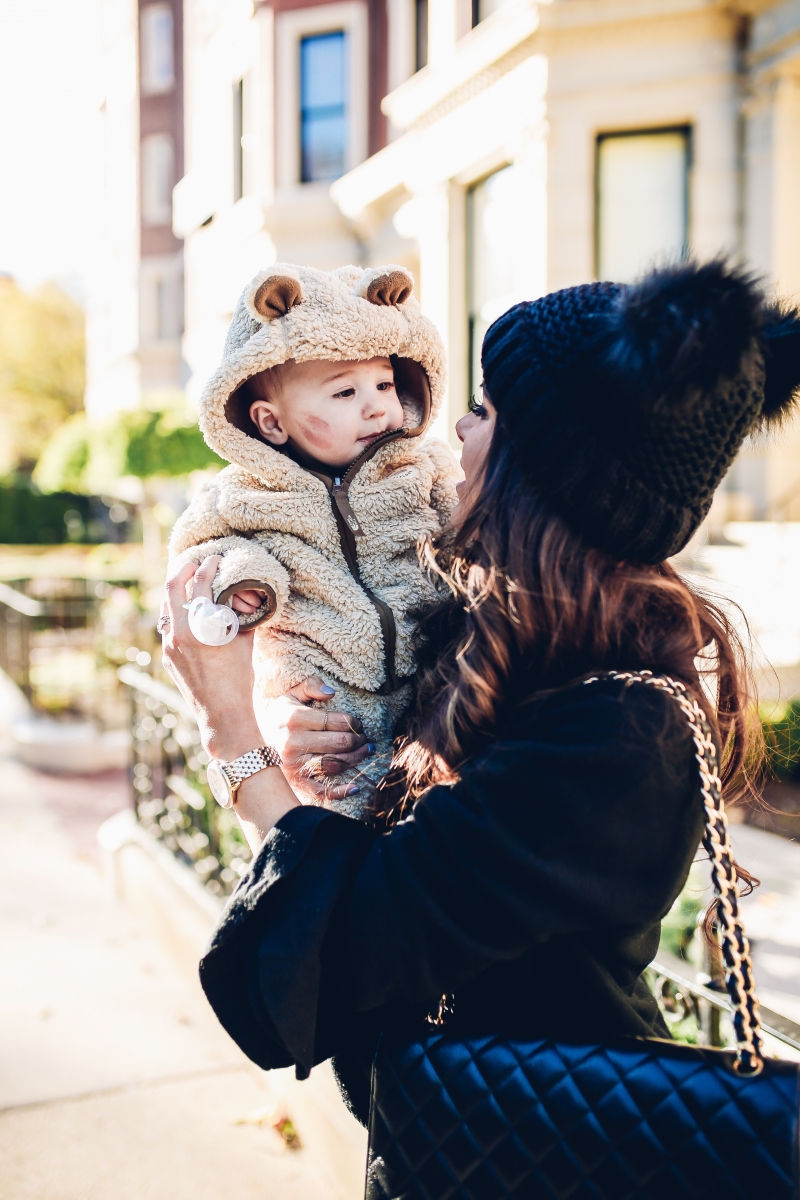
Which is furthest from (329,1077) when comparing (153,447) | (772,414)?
(153,447)

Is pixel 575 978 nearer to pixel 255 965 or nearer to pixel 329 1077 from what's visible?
pixel 255 965

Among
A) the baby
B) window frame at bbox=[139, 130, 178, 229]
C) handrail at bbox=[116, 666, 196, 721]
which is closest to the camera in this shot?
the baby

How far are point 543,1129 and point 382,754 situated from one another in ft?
1.94

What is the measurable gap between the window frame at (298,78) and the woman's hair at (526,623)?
13.6 meters

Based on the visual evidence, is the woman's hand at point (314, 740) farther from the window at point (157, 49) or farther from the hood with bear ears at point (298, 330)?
the window at point (157, 49)

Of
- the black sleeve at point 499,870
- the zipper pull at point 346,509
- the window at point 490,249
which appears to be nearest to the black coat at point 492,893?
the black sleeve at point 499,870

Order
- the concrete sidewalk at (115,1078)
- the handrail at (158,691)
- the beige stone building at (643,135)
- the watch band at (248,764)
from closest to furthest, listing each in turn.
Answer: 1. the watch band at (248,764)
2. the concrete sidewalk at (115,1078)
3. the handrail at (158,691)
4. the beige stone building at (643,135)

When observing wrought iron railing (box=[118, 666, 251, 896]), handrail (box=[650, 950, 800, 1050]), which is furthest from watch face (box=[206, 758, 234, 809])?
wrought iron railing (box=[118, 666, 251, 896])

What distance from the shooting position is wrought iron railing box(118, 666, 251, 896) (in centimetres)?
436

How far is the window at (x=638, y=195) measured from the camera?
8289 mm

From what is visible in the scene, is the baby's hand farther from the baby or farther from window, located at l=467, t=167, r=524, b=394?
window, located at l=467, t=167, r=524, b=394

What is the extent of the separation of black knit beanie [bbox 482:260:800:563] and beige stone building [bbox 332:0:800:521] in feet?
23.0

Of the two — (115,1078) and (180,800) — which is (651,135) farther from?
(115,1078)

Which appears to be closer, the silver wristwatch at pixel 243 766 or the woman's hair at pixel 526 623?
the woman's hair at pixel 526 623
